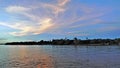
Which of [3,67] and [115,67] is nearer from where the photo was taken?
[115,67]

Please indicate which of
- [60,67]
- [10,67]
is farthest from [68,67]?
[10,67]

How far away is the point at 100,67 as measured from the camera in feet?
122

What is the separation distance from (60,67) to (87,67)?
13.4ft

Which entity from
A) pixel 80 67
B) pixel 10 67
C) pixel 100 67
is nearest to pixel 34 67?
pixel 10 67

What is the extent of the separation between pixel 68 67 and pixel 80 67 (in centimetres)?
181

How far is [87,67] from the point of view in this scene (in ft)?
124

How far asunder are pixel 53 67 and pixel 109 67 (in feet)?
28.0

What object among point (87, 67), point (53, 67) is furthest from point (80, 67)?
point (53, 67)

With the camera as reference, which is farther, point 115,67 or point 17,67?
point 17,67

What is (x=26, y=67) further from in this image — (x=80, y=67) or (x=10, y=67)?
(x=80, y=67)

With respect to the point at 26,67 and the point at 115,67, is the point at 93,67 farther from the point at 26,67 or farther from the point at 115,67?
the point at 26,67

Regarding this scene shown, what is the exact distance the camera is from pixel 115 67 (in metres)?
37.1

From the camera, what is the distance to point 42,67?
39062mm

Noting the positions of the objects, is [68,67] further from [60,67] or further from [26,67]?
[26,67]
